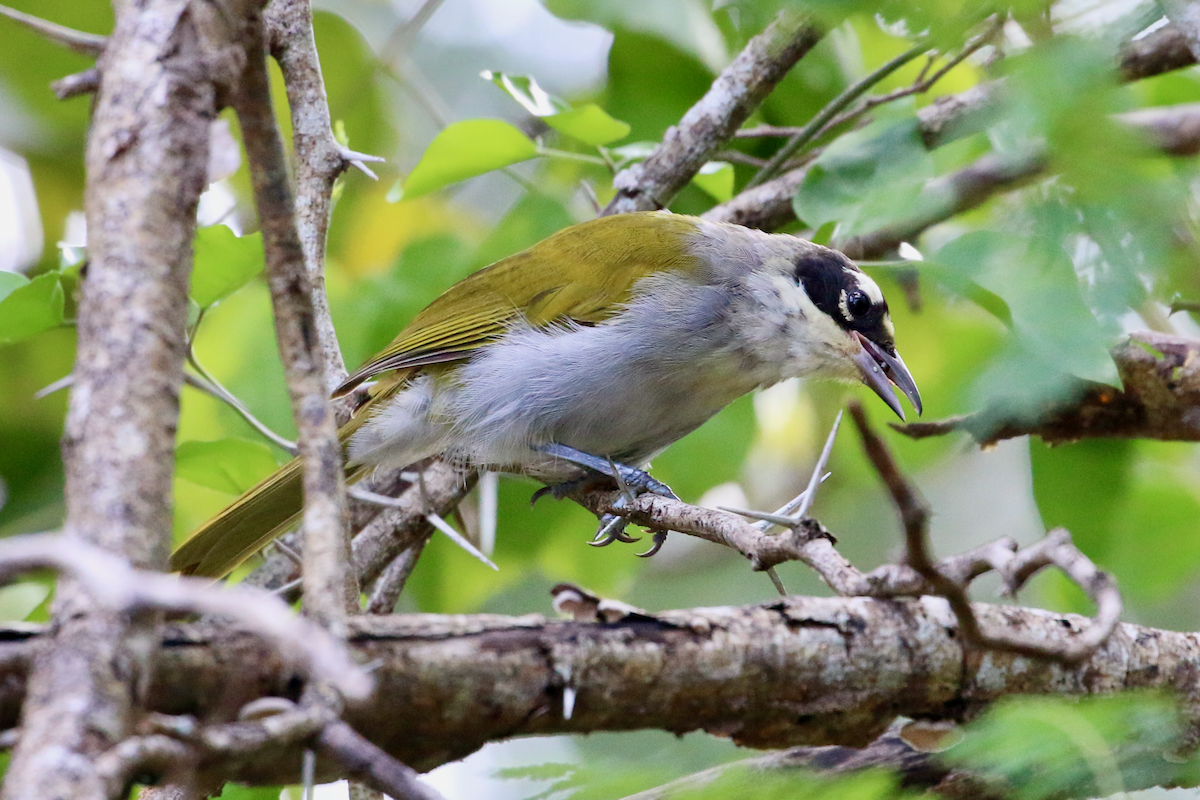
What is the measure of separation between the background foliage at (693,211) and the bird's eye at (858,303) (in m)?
0.20

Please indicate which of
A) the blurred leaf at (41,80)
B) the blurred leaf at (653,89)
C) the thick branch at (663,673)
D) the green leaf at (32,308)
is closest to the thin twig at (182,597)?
the thick branch at (663,673)

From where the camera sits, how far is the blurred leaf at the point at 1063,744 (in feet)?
4.45

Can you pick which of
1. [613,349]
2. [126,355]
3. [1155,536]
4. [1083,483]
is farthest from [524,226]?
[126,355]

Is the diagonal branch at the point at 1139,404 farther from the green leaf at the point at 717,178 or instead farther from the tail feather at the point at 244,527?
the tail feather at the point at 244,527

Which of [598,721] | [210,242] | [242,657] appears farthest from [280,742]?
[210,242]

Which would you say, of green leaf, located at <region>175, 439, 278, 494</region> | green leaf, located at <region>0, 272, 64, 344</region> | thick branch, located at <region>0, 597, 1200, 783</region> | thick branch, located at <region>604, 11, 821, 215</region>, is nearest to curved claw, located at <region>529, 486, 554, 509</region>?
green leaf, located at <region>175, 439, 278, 494</region>

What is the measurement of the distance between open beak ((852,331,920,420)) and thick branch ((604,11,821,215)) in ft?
2.74

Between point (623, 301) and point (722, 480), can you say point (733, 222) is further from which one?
point (722, 480)

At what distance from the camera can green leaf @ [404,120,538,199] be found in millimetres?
3152

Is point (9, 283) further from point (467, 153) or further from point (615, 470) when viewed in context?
point (615, 470)

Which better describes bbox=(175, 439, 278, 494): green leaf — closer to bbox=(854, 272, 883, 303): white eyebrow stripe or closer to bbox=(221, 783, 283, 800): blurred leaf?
bbox=(221, 783, 283, 800): blurred leaf

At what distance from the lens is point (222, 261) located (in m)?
2.42

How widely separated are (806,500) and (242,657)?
1.08 meters

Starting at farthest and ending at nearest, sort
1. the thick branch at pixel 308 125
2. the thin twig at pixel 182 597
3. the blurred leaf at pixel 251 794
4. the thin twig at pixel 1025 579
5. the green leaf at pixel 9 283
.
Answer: the thick branch at pixel 308 125 → the blurred leaf at pixel 251 794 → the green leaf at pixel 9 283 → the thin twig at pixel 1025 579 → the thin twig at pixel 182 597
